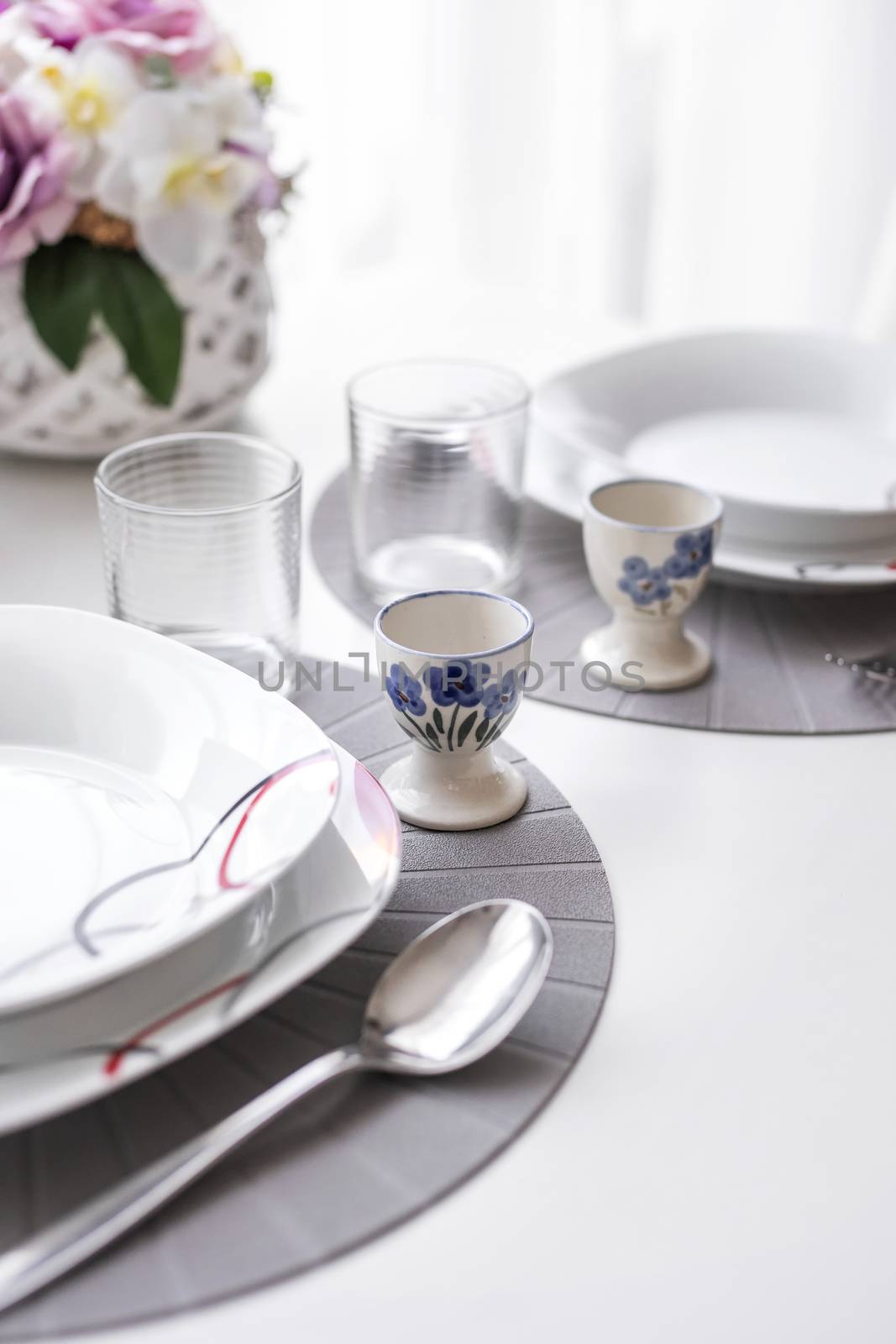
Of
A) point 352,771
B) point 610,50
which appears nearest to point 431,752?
point 352,771

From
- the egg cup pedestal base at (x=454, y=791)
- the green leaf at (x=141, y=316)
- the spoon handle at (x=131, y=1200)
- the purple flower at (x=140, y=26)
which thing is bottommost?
the egg cup pedestal base at (x=454, y=791)

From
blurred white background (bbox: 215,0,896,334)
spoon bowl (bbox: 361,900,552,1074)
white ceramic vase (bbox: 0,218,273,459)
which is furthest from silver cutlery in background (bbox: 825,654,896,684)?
blurred white background (bbox: 215,0,896,334)

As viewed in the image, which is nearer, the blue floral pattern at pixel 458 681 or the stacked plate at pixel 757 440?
the blue floral pattern at pixel 458 681

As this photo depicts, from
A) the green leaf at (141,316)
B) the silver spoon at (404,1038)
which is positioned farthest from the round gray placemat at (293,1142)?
the green leaf at (141,316)

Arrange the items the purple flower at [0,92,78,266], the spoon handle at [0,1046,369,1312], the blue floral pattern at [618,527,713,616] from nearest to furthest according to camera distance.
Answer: the spoon handle at [0,1046,369,1312] < the blue floral pattern at [618,527,713,616] < the purple flower at [0,92,78,266]

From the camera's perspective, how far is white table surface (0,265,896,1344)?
395mm

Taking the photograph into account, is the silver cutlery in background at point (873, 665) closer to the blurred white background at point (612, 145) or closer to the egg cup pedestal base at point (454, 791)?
the egg cup pedestal base at point (454, 791)

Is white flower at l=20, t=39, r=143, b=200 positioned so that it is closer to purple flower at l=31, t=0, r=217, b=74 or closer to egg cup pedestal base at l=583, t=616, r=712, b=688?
purple flower at l=31, t=0, r=217, b=74

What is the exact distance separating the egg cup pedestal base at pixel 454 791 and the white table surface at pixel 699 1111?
45 millimetres

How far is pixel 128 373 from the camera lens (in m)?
0.87

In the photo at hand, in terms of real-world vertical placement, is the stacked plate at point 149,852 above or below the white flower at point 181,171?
below

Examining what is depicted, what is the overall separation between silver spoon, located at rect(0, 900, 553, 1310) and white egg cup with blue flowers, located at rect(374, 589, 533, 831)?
0.10 m

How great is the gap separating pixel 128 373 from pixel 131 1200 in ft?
1.99

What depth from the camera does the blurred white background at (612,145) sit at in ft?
6.12
